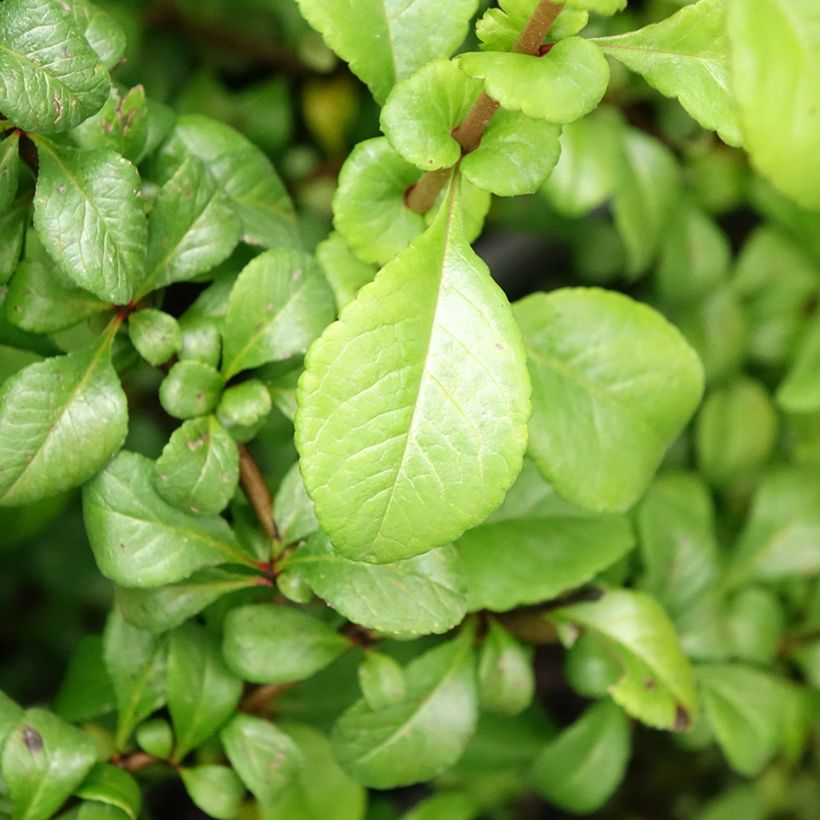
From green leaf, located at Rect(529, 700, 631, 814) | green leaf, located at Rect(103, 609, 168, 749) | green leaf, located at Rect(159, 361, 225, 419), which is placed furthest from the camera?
green leaf, located at Rect(529, 700, 631, 814)

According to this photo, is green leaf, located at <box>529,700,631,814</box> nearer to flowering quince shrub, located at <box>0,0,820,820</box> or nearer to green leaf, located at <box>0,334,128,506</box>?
flowering quince shrub, located at <box>0,0,820,820</box>

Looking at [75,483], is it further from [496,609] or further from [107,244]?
[496,609]

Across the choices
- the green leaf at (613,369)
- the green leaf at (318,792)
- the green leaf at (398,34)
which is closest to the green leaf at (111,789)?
the green leaf at (318,792)

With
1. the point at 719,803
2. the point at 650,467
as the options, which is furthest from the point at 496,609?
the point at 719,803

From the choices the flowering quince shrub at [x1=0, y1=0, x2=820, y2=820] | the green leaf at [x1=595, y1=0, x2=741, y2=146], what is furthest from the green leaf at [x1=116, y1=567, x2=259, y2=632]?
the green leaf at [x1=595, y1=0, x2=741, y2=146]

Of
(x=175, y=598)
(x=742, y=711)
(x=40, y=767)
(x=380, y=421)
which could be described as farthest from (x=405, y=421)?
(x=742, y=711)

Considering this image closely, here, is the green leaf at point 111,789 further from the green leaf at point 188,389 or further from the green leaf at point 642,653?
the green leaf at point 642,653

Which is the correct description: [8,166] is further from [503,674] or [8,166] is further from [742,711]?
[742,711]
